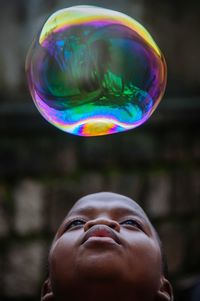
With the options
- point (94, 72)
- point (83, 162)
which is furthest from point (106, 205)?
point (83, 162)

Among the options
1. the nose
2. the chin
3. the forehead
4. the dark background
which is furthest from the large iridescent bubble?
the dark background

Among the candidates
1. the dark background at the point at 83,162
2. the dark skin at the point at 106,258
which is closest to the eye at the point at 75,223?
the dark skin at the point at 106,258

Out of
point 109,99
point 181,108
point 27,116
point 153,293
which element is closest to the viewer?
point 153,293

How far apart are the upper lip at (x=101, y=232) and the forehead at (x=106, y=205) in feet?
0.49

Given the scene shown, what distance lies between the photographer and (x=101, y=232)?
5.35 feet

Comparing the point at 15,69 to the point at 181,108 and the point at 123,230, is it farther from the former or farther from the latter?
the point at 123,230

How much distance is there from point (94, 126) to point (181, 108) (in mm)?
1745

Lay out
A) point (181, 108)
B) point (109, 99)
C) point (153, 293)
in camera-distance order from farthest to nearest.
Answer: point (181, 108) → point (109, 99) → point (153, 293)

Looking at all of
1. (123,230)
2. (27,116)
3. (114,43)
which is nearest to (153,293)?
(123,230)

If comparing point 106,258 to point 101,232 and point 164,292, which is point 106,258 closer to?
point 101,232

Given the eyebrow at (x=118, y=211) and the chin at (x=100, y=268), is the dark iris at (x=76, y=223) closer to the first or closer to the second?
the eyebrow at (x=118, y=211)

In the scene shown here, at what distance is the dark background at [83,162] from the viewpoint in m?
3.63

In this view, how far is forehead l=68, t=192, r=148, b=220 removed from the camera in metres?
1.82

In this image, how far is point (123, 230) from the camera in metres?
1.74
